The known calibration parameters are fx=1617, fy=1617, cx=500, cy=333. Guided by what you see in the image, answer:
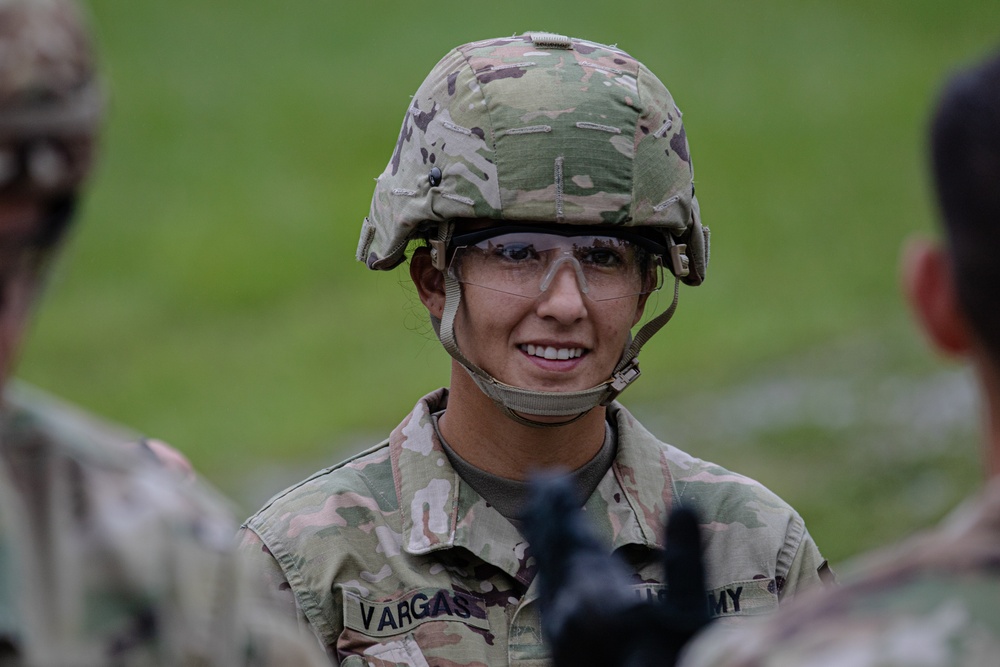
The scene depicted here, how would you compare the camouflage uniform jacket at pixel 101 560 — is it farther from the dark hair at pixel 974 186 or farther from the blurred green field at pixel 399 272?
the blurred green field at pixel 399 272

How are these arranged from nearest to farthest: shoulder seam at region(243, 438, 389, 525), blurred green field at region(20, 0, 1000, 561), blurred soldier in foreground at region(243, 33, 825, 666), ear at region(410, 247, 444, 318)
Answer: blurred soldier in foreground at region(243, 33, 825, 666) → shoulder seam at region(243, 438, 389, 525) → ear at region(410, 247, 444, 318) → blurred green field at region(20, 0, 1000, 561)

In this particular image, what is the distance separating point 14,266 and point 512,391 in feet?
6.72

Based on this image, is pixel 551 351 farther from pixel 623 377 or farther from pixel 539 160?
pixel 539 160

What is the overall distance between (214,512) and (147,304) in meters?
15.8

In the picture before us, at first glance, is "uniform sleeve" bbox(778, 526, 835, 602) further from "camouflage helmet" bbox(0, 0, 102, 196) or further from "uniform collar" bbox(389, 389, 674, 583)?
"camouflage helmet" bbox(0, 0, 102, 196)

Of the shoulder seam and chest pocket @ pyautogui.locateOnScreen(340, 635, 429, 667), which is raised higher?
the shoulder seam

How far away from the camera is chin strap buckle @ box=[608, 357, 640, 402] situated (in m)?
4.32

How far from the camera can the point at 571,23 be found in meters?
22.2

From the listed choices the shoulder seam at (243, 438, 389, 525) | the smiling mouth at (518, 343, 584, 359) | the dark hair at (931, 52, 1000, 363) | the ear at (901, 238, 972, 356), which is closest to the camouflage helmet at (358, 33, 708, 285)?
the smiling mouth at (518, 343, 584, 359)

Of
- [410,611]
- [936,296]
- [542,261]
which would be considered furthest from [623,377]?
[936,296]

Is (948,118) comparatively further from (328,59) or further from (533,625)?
(328,59)

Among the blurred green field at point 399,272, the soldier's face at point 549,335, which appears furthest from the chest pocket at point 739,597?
the blurred green field at point 399,272

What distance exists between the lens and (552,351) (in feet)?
13.9

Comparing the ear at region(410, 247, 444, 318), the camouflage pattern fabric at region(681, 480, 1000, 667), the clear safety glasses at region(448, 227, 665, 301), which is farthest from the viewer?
the ear at region(410, 247, 444, 318)
